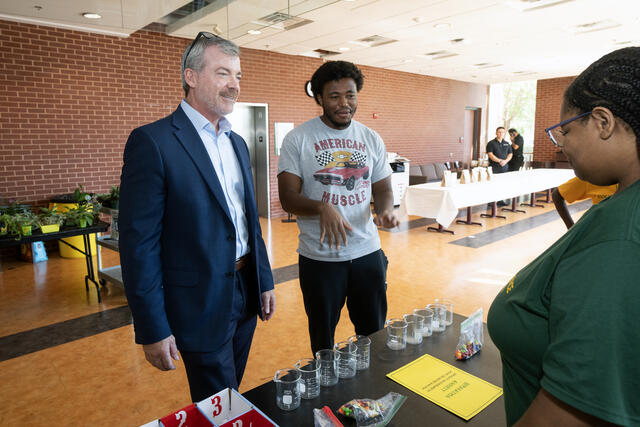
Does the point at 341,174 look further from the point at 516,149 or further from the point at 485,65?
the point at 485,65

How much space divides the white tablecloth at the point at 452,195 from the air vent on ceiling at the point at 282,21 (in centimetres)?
290

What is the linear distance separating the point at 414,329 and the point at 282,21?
536 centimetres

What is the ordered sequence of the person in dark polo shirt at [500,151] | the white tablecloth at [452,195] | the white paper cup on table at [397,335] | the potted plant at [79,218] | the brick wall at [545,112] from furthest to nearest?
the brick wall at [545,112] < the person in dark polo shirt at [500,151] < the white tablecloth at [452,195] < the potted plant at [79,218] < the white paper cup on table at [397,335]

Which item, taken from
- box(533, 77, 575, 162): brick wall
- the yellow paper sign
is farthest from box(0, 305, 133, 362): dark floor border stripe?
box(533, 77, 575, 162): brick wall

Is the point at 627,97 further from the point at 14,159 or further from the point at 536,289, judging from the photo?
the point at 14,159

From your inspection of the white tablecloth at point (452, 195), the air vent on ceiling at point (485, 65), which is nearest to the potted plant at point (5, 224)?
the white tablecloth at point (452, 195)

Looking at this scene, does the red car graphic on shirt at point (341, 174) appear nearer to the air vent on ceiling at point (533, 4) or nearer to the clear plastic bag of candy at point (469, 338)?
the clear plastic bag of candy at point (469, 338)

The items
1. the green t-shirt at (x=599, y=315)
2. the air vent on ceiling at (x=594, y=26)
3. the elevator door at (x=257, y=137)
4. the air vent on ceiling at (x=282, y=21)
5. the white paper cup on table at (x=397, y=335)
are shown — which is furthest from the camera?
the elevator door at (x=257, y=137)

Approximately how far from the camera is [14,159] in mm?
5477

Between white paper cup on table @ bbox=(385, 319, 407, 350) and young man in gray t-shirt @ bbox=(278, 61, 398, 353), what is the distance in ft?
1.94

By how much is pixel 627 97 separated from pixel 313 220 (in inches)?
60.8

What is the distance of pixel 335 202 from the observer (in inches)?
80.7

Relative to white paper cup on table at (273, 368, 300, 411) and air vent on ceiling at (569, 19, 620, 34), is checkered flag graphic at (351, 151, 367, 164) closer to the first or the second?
white paper cup on table at (273, 368, 300, 411)

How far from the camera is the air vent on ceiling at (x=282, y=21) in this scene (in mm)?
5561
